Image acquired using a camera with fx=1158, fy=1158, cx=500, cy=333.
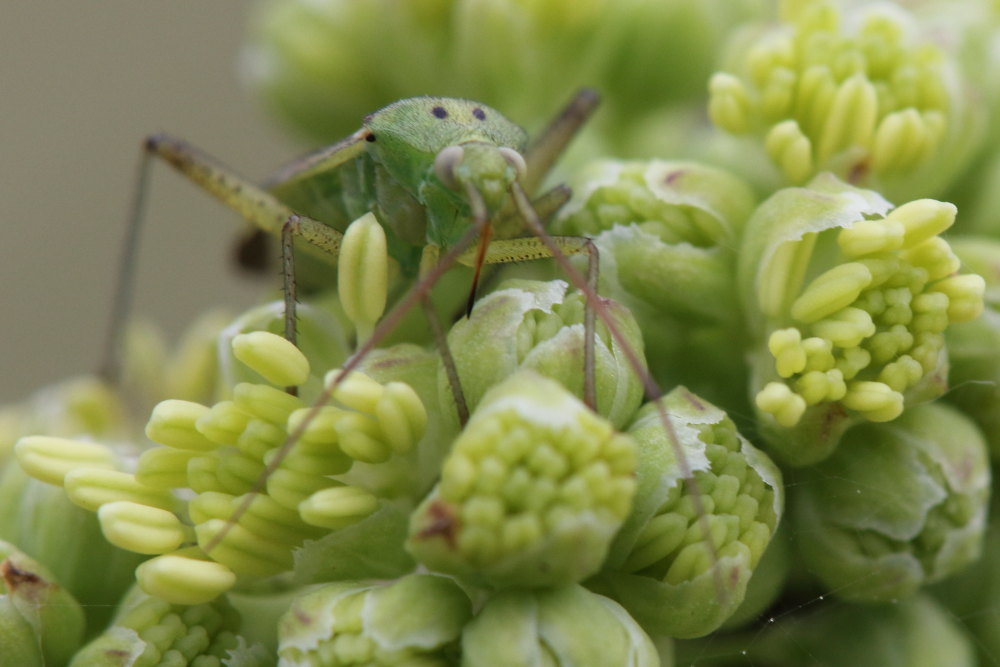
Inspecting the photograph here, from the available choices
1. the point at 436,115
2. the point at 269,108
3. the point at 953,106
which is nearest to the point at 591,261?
the point at 436,115

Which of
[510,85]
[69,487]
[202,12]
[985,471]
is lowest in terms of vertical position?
[985,471]

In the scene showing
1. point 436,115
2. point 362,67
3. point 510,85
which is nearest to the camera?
point 436,115

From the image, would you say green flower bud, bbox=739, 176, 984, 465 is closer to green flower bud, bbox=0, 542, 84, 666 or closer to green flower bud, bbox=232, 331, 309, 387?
green flower bud, bbox=232, 331, 309, 387

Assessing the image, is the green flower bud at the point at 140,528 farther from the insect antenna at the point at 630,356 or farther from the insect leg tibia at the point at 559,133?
the insect leg tibia at the point at 559,133

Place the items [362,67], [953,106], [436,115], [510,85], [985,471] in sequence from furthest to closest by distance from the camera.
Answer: [362,67] → [510,85] → [436,115] → [953,106] → [985,471]

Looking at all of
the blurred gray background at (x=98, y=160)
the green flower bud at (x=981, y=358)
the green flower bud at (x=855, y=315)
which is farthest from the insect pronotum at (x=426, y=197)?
the blurred gray background at (x=98, y=160)

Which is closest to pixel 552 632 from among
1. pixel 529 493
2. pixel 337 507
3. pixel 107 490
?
pixel 529 493

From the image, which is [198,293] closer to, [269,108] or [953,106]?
[269,108]
